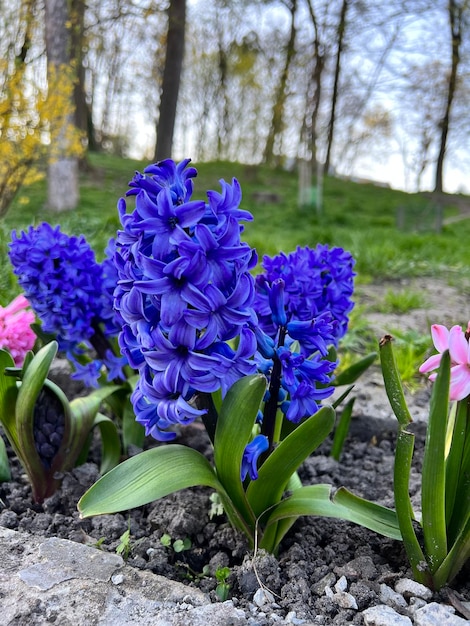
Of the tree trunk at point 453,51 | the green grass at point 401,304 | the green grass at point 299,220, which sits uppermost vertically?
the tree trunk at point 453,51

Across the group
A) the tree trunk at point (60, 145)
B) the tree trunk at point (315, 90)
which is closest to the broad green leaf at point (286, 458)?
the tree trunk at point (60, 145)

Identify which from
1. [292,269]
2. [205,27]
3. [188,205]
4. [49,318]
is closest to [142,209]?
[188,205]

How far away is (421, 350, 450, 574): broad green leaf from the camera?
39.2 inches

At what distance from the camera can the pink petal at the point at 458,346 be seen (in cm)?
110

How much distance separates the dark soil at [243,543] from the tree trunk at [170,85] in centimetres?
759

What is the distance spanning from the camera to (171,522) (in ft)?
4.86

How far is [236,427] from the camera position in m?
1.17

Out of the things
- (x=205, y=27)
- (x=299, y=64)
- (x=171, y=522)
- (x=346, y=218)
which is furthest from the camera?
(x=205, y=27)

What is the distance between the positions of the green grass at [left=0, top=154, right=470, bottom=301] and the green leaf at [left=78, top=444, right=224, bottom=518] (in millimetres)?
2107

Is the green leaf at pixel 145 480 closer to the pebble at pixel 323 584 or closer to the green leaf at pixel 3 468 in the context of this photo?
the pebble at pixel 323 584

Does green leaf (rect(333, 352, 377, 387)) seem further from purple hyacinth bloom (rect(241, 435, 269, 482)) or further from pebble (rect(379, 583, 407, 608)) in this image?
pebble (rect(379, 583, 407, 608))

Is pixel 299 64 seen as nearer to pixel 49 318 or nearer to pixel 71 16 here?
pixel 71 16

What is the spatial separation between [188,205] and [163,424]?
469 millimetres

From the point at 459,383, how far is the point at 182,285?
54 centimetres
